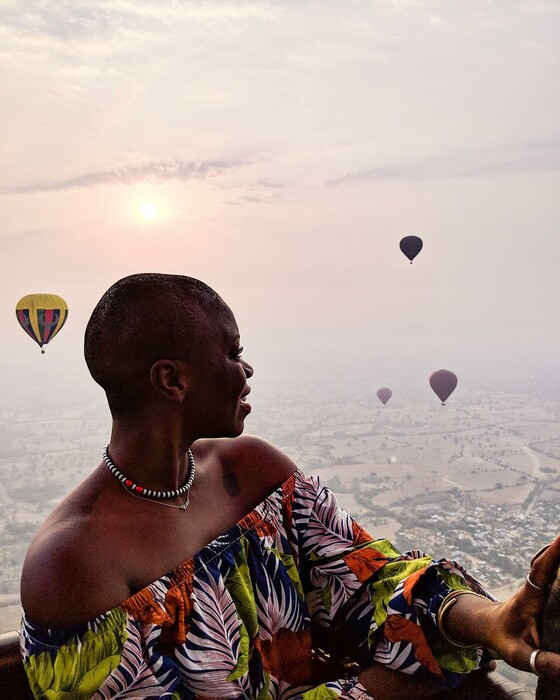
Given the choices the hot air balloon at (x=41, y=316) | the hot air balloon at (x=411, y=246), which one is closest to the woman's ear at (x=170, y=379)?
the hot air balloon at (x=41, y=316)

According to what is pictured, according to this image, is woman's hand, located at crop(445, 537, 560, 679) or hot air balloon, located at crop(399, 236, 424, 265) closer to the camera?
woman's hand, located at crop(445, 537, 560, 679)

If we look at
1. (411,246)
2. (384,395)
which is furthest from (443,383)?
(384,395)

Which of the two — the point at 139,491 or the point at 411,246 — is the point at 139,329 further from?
the point at 411,246

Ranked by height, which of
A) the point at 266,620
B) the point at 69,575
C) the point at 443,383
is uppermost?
the point at 69,575

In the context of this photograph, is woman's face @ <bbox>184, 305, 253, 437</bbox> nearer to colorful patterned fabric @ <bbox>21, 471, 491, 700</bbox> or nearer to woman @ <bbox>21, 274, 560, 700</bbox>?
woman @ <bbox>21, 274, 560, 700</bbox>

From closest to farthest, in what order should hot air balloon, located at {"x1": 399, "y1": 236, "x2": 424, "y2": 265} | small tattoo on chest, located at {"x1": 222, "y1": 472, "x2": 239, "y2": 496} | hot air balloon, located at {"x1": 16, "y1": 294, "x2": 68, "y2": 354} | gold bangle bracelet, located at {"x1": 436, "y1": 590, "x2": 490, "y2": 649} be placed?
1. gold bangle bracelet, located at {"x1": 436, "y1": 590, "x2": 490, "y2": 649}
2. small tattoo on chest, located at {"x1": 222, "y1": 472, "x2": 239, "y2": 496}
3. hot air balloon, located at {"x1": 16, "y1": 294, "x2": 68, "y2": 354}
4. hot air balloon, located at {"x1": 399, "y1": 236, "x2": 424, "y2": 265}

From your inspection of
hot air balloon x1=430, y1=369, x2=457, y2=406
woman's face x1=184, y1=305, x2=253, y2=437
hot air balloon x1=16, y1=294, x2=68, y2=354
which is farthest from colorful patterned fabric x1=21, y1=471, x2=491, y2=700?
hot air balloon x1=430, y1=369, x2=457, y2=406
